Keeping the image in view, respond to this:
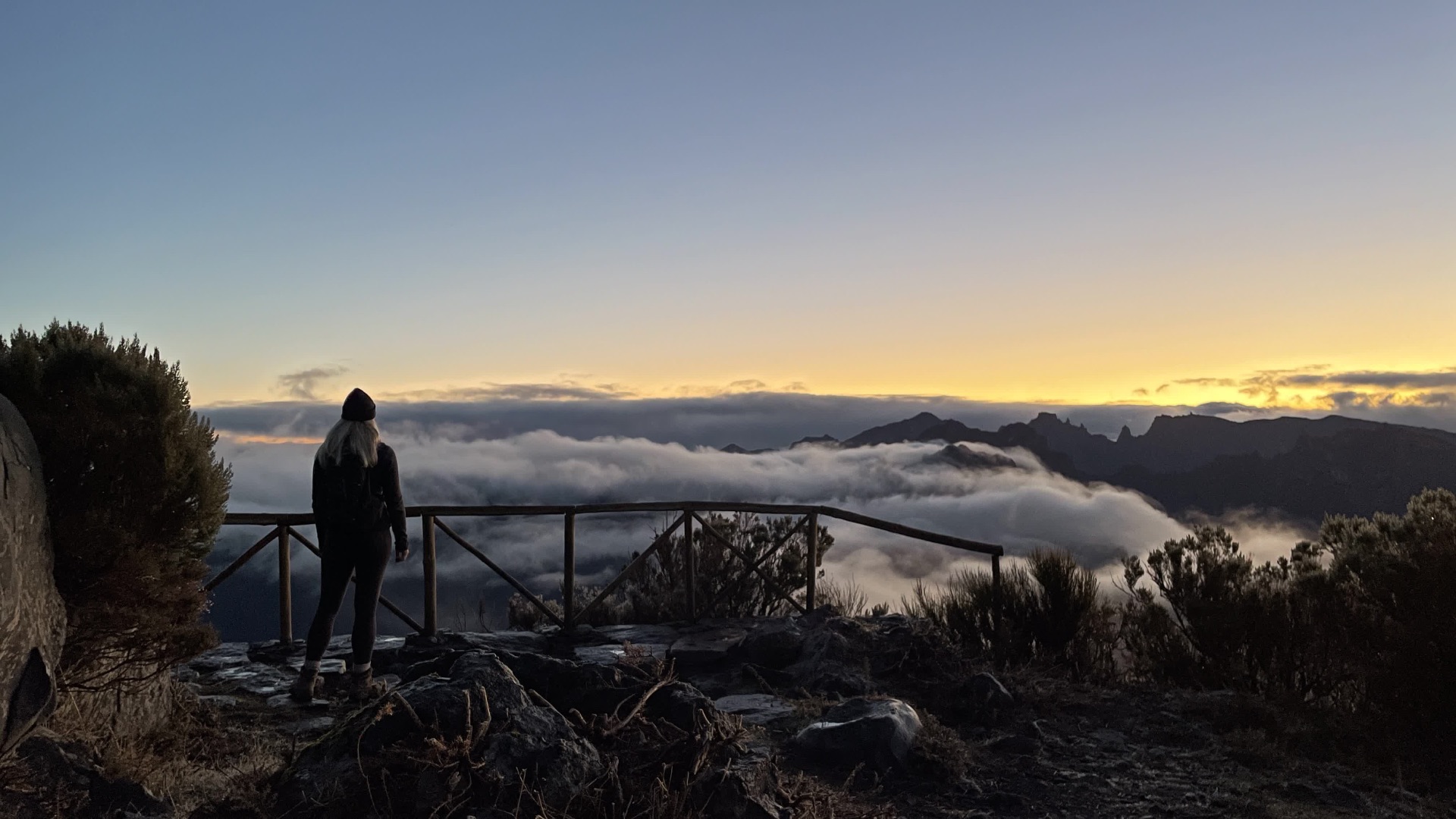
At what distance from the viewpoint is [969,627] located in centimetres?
916

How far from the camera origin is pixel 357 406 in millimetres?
6645

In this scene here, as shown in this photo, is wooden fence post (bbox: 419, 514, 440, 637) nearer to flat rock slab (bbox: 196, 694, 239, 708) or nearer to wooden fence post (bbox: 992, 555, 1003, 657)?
flat rock slab (bbox: 196, 694, 239, 708)

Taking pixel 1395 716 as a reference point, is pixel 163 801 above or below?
above

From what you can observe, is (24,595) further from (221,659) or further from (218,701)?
(221,659)

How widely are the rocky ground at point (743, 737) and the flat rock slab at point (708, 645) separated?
27 mm

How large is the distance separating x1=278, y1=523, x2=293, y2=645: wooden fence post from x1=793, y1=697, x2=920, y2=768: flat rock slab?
5236mm

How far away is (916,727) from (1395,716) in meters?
3.52

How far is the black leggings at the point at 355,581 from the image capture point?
6.61 meters

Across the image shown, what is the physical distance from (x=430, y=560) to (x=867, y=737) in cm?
521

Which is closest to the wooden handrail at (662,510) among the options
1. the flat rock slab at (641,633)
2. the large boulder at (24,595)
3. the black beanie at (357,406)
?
the flat rock slab at (641,633)

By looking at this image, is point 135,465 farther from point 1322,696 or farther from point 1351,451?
point 1351,451

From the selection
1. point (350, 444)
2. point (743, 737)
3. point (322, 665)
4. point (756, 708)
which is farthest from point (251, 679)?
point (743, 737)

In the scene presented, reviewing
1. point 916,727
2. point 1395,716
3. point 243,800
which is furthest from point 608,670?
point 1395,716

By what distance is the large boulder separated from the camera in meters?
3.99
